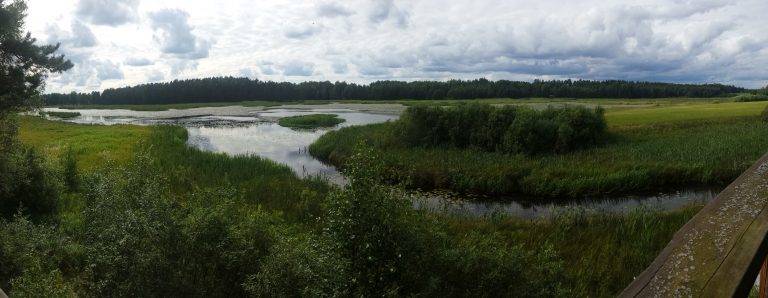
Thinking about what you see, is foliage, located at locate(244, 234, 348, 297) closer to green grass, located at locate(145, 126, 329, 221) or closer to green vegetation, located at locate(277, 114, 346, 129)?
green grass, located at locate(145, 126, 329, 221)

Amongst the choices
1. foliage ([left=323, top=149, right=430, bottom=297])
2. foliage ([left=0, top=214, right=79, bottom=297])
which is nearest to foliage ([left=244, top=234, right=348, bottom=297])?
foliage ([left=323, top=149, right=430, bottom=297])

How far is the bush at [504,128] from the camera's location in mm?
28678

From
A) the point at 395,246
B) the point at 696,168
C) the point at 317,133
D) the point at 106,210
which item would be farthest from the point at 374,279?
the point at 317,133

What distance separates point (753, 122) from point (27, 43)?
156ft

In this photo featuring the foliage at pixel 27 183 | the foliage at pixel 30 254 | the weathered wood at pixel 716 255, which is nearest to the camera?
the weathered wood at pixel 716 255

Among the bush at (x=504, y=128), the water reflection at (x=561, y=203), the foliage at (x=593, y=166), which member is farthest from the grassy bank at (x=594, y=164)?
the bush at (x=504, y=128)

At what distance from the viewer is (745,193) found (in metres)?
1.80

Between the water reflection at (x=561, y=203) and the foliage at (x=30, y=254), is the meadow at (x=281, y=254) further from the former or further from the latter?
the water reflection at (x=561, y=203)

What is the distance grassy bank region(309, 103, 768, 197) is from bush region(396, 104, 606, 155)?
4.34ft

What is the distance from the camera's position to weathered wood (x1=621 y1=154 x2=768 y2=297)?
56.1 inches

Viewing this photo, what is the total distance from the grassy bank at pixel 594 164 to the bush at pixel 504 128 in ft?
4.34

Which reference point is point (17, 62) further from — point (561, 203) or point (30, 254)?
point (561, 203)

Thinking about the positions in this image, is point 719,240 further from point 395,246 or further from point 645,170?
point 645,170

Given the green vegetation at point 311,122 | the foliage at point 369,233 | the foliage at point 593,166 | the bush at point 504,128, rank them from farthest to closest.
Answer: the green vegetation at point 311,122 < the bush at point 504,128 < the foliage at point 593,166 < the foliage at point 369,233
